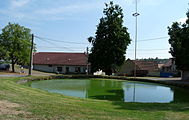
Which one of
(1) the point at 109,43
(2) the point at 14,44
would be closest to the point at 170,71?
(1) the point at 109,43


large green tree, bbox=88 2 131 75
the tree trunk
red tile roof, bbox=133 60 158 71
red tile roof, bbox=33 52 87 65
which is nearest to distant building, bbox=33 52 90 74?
red tile roof, bbox=33 52 87 65

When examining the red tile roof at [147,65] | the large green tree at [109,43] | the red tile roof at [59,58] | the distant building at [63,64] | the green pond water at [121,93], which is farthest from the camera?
the red tile roof at [147,65]

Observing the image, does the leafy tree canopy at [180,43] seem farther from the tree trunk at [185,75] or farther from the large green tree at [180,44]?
the tree trunk at [185,75]

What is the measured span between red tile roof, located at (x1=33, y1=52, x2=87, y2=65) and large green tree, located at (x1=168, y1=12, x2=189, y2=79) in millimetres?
23181

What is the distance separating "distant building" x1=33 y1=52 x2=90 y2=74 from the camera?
55.2m

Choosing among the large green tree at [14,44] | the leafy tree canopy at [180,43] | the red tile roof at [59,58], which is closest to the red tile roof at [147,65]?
the red tile roof at [59,58]

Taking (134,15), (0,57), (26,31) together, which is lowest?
(0,57)

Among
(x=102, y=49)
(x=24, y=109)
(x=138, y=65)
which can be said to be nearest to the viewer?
(x=24, y=109)

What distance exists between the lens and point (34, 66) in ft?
187

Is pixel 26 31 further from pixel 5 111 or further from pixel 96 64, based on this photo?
pixel 5 111

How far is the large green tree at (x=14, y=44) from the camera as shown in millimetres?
41312

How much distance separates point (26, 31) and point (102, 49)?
51.3 ft

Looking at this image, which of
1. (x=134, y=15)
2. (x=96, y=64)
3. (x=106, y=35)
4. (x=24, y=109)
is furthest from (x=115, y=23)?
(x=24, y=109)

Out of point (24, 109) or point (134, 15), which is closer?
point (24, 109)
